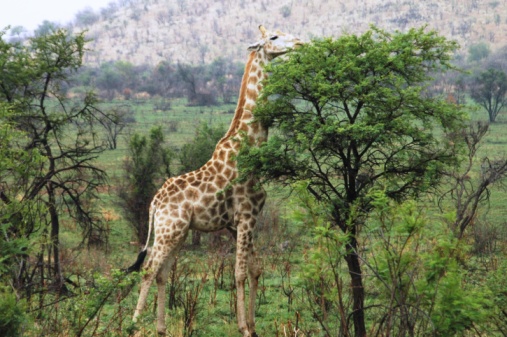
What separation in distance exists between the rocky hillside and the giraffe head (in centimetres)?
8717

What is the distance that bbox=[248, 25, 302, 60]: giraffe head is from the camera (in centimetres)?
865

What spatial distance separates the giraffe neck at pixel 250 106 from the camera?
8383 mm

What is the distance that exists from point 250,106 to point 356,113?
1.64 metres

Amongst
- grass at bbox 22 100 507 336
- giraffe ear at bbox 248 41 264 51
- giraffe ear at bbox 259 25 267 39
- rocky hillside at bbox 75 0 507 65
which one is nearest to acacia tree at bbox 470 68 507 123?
grass at bbox 22 100 507 336

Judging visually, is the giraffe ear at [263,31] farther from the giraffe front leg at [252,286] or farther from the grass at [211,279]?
the giraffe front leg at [252,286]

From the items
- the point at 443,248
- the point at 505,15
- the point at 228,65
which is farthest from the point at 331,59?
the point at 505,15

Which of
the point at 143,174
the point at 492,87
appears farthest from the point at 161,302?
the point at 492,87

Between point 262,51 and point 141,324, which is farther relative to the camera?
point 262,51

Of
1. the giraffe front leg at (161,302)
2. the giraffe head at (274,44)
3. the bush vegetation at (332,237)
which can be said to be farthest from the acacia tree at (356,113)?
the giraffe front leg at (161,302)

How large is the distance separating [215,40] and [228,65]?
23645 millimetres

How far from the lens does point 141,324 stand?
6.79 m

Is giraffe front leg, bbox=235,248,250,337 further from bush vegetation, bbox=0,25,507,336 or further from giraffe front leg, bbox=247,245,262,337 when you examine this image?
bush vegetation, bbox=0,25,507,336

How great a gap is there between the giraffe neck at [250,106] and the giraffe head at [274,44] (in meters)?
0.10

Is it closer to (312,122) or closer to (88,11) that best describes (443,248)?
(312,122)
